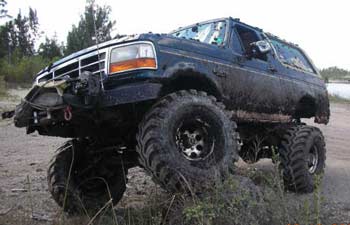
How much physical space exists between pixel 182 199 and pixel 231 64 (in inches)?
79.1

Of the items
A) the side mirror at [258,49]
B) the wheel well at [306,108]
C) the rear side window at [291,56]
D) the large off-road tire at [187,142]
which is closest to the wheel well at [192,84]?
the large off-road tire at [187,142]

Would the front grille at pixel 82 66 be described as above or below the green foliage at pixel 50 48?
below

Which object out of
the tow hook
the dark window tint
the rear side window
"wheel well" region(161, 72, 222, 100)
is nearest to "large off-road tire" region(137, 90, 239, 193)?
"wheel well" region(161, 72, 222, 100)

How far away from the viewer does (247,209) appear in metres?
3.36

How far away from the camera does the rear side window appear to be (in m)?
6.43

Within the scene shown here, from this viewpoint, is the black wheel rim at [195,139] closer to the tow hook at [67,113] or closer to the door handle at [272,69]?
the tow hook at [67,113]

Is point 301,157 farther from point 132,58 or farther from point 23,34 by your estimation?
point 23,34

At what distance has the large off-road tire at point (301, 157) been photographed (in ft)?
18.0

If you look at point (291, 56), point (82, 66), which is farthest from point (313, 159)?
point (82, 66)

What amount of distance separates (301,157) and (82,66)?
336 centimetres

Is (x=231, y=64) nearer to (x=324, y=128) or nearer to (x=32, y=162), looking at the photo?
(x=32, y=162)

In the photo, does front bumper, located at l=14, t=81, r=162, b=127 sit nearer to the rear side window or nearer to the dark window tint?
the dark window tint

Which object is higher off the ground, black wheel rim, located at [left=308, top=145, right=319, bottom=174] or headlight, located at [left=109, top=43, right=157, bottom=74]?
headlight, located at [left=109, top=43, right=157, bottom=74]

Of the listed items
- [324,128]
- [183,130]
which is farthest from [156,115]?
[324,128]
